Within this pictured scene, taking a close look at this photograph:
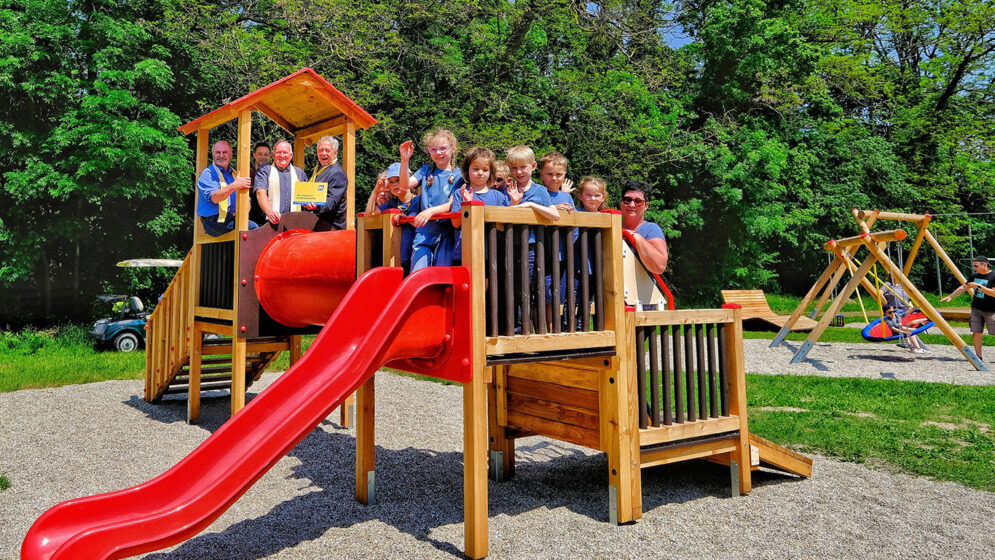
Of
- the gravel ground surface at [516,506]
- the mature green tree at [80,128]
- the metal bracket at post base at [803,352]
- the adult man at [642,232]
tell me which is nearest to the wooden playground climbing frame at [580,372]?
the gravel ground surface at [516,506]

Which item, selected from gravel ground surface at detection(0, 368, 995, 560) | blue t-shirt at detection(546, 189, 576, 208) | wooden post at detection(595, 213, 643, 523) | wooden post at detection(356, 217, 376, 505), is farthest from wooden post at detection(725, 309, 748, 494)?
wooden post at detection(356, 217, 376, 505)

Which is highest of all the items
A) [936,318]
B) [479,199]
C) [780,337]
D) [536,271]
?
[479,199]

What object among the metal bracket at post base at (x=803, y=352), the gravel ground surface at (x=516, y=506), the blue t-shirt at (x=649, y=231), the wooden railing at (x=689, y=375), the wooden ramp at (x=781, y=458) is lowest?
the gravel ground surface at (x=516, y=506)

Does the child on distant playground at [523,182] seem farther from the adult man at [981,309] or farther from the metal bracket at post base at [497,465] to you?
the adult man at [981,309]

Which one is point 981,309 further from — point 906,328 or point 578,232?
point 578,232

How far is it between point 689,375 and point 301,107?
5385mm

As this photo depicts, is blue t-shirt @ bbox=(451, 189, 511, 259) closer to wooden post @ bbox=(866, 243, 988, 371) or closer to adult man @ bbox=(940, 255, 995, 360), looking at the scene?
wooden post @ bbox=(866, 243, 988, 371)

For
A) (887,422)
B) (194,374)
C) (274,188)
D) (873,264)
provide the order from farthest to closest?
(873,264)
(194,374)
(887,422)
(274,188)

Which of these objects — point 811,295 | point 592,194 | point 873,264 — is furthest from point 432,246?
point 811,295

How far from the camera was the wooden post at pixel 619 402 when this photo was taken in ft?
13.7

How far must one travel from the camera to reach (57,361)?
500 inches

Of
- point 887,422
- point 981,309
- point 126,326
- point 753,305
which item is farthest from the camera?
point 753,305

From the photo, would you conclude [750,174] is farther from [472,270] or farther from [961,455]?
[472,270]

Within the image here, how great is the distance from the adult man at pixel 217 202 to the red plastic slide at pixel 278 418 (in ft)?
13.0
